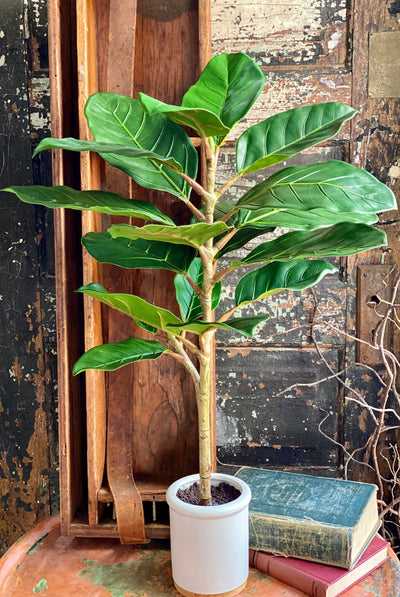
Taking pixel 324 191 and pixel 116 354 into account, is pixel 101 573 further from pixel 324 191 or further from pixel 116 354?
pixel 324 191

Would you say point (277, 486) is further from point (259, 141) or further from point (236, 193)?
point (236, 193)

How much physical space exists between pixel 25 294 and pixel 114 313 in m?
0.54

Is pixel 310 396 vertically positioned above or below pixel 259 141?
below

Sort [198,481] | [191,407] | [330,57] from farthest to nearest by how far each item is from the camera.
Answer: [330,57] → [191,407] → [198,481]

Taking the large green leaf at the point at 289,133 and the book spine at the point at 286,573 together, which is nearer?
the large green leaf at the point at 289,133

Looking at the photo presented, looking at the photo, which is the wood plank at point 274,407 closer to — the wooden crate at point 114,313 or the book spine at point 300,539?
the wooden crate at point 114,313

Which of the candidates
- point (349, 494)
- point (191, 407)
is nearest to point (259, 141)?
point (191, 407)

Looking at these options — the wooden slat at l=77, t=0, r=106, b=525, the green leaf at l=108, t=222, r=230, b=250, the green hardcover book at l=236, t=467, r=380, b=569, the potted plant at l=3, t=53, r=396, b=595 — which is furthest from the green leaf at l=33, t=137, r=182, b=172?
the green hardcover book at l=236, t=467, r=380, b=569

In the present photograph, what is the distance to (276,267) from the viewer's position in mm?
981

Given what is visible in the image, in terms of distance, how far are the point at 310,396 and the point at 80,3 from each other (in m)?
1.20

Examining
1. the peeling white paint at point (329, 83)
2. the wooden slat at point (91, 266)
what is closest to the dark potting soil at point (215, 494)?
the wooden slat at point (91, 266)

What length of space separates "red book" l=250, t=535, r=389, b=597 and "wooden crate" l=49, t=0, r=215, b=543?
0.80 ft

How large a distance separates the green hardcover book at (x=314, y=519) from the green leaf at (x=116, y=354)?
39 cm

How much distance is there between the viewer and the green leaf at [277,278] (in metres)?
0.94
